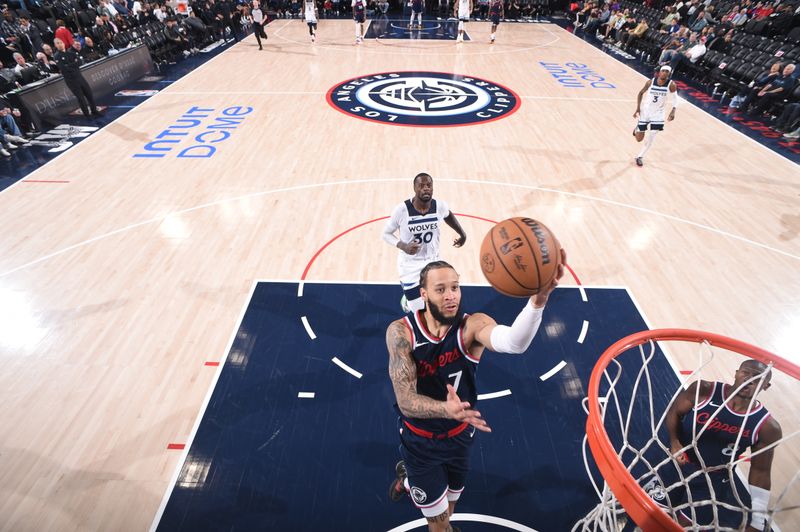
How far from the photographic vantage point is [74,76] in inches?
378

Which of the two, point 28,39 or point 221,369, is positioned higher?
point 28,39

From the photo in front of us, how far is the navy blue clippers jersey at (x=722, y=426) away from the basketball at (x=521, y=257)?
1526 mm

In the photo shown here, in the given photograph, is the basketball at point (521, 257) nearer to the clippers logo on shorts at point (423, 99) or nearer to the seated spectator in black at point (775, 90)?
the clippers logo on shorts at point (423, 99)

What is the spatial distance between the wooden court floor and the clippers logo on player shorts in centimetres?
205

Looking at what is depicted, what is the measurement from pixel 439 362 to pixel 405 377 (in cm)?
22

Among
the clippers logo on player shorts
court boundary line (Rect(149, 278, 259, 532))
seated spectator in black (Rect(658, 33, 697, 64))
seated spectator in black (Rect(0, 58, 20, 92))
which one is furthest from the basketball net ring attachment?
seated spectator in black (Rect(0, 58, 20, 92))

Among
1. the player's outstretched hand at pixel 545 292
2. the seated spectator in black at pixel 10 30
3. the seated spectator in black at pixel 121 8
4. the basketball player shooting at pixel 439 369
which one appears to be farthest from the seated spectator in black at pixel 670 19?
the seated spectator in black at pixel 10 30

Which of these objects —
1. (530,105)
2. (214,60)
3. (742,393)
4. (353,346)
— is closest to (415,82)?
(530,105)

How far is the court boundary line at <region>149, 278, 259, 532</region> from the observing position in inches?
129

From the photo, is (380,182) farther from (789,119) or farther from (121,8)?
(121,8)

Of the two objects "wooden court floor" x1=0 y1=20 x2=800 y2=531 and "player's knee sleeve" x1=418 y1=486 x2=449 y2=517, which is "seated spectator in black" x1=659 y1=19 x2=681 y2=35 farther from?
"player's knee sleeve" x1=418 y1=486 x2=449 y2=517

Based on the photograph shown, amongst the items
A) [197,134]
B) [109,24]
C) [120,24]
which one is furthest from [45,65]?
[120,24]

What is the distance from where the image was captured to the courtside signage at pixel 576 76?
498 inches

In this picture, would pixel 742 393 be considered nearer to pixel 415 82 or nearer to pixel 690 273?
pixel 690 273
